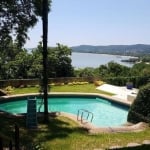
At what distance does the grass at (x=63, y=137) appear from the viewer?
1070 centimetres

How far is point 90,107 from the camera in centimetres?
2514

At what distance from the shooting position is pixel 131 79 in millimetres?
32219

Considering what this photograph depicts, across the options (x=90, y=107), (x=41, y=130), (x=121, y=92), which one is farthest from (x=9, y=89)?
(x=41, y=130)

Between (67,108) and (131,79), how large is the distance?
372 inches

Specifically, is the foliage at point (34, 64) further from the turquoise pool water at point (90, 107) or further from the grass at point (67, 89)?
the turquoise pool water at point (90, 107)

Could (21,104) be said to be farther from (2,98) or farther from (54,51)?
(54,51)

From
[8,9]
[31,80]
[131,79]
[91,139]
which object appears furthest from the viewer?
[131,79]

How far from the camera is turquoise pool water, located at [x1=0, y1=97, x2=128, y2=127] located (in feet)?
70.6

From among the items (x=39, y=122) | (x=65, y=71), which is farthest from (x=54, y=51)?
(x=39, y=122)

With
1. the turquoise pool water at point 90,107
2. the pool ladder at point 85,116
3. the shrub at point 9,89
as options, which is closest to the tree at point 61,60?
the shrub at point 9,89

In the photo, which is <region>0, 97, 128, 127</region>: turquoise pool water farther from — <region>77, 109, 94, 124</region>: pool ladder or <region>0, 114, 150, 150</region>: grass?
<region>0, 114, 150, 150</region>: grass

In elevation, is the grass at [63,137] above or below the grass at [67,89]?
above

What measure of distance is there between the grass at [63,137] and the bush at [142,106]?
2880 mm

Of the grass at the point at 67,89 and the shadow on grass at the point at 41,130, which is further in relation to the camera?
the grass at the point at 67,89
